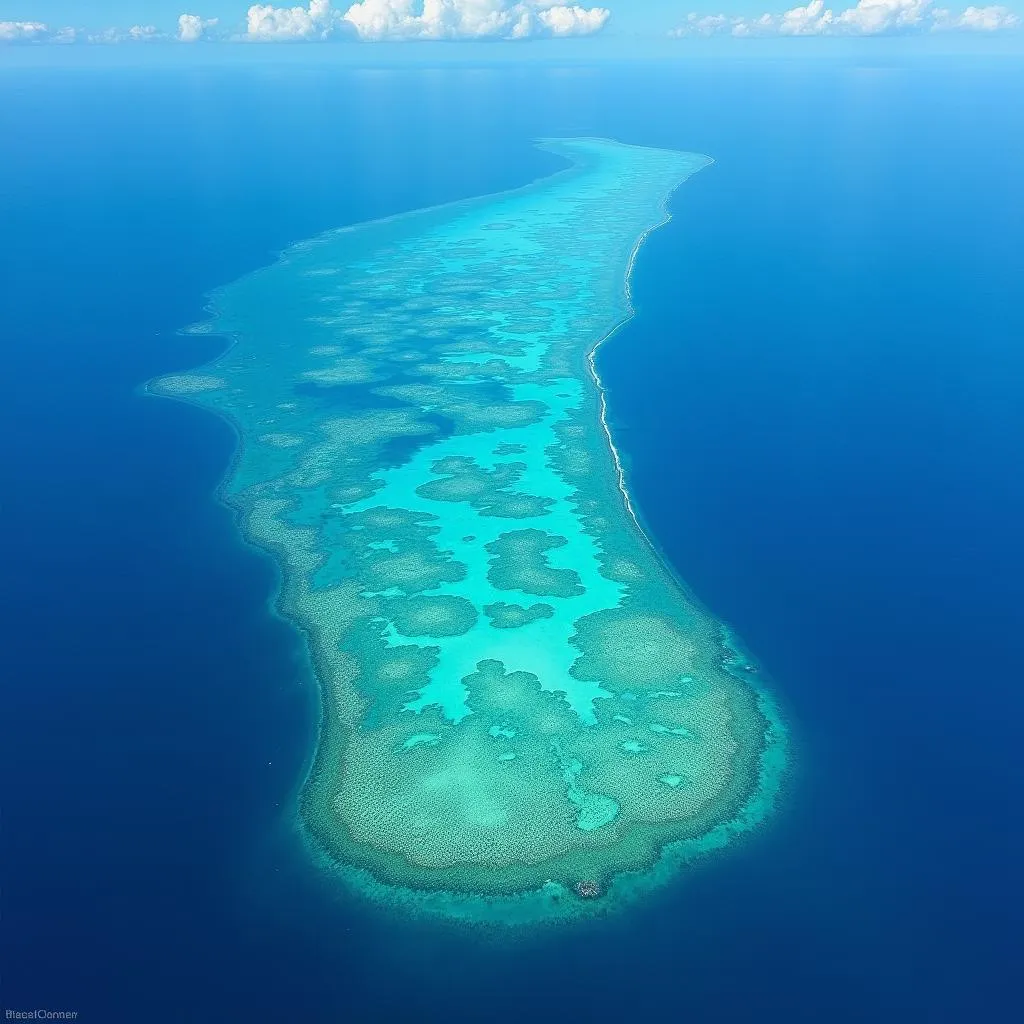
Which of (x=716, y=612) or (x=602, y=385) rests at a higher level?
A: (x=602, y=385)

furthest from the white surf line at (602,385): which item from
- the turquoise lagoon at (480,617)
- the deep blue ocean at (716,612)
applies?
the deep blue ocean at (716,612)

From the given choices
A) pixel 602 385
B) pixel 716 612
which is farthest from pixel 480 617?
pixel 602 385

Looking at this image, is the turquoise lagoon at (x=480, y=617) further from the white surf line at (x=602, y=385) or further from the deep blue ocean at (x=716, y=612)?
the deep blue ocean at (x=716, y=612)

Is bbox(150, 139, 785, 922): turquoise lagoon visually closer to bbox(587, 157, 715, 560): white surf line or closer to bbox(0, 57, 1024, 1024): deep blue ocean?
bbox(587, 157, 715, 560): white surf line

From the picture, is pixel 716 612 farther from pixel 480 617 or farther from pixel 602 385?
pixel 602 385

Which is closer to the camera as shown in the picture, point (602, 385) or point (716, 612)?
point (716, 612)

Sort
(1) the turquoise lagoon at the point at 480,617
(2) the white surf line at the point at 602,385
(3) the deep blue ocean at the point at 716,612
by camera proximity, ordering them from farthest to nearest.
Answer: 1. (2) the white surf line at the point at 602,385
2. (1) the turquoise lagoon at the point at 480,617
3. (3) the deep blue ocean at the point at 716,612

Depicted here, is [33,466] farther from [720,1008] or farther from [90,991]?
[720,1008]
